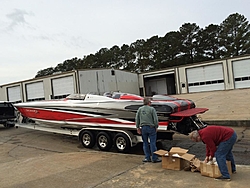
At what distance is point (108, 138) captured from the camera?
322 inches

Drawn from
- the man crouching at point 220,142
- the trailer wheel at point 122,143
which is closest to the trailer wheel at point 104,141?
the trailer wheel at point 122,143

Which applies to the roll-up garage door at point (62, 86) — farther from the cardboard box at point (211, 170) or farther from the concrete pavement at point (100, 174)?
the cardboard box at point (211, 170)

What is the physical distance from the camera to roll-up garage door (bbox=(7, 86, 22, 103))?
38.0 meters

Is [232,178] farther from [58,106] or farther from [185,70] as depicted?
[185,70]

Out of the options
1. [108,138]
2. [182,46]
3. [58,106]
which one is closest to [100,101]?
[108,138]

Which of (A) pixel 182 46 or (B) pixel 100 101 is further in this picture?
(A) pixel 182 46

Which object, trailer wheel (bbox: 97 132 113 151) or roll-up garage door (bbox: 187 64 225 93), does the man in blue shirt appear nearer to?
trailer wheel (bbox: 97 132 113 151)

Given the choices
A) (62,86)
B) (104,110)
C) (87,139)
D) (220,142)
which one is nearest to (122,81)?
(62,86)

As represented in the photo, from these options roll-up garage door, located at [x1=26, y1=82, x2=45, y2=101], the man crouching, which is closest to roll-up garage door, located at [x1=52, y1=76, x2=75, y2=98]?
roll-up garage door, located at [x1=26, y1=82, x2=45, y2=101]

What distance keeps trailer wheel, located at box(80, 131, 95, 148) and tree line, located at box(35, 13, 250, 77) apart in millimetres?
51907

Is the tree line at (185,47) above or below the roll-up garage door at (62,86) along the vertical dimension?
above

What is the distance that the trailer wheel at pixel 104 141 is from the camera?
26.8 ft

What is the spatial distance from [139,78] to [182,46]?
22981 millimetres

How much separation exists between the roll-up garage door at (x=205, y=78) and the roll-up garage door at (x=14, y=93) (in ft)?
82.5
